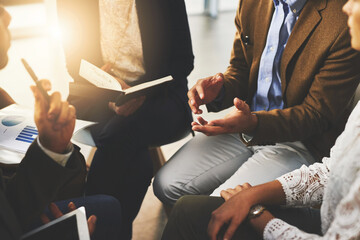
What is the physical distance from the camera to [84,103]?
1500mm

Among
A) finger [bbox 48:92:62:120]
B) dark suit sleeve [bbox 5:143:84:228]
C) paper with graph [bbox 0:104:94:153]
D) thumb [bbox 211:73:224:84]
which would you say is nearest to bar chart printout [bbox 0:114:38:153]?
paper with graph [bbox 0:104:94:153]

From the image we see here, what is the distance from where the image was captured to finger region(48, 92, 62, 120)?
73cm

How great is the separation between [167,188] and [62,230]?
1.74 ft

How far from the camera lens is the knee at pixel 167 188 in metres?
1.26

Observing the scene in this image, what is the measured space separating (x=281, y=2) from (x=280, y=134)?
46 centimetres

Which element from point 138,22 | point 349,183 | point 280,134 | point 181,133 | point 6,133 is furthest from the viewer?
point 181,133

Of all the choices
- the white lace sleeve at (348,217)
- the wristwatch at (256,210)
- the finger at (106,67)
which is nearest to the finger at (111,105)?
the finger at (106,67)

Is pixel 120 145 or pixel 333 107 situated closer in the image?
pixel 333 107

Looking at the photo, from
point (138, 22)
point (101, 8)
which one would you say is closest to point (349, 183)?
point (138, 22)

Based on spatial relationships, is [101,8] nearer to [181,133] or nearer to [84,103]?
[84,103]

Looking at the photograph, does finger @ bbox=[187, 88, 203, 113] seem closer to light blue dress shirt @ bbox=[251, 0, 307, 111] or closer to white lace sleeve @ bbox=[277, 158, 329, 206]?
light blue dress shirt @ bbox=[251, 0, 307, 111]

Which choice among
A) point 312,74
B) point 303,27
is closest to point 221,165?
point 312,74

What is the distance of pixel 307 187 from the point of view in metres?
0.97

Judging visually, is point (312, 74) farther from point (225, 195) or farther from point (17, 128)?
point (17, 128)
